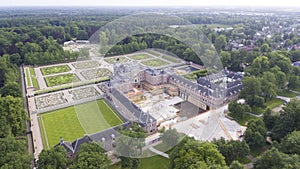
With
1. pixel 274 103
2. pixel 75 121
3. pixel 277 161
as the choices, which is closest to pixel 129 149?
pixel 277 161

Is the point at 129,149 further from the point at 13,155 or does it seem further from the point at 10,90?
the point at 10,90

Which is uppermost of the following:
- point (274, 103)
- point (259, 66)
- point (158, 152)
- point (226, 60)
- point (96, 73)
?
point (259, 66)

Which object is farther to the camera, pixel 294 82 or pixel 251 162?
pixel 294 82

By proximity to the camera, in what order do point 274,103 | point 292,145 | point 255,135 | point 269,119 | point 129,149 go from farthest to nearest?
1. point 274,103
2. point 269,119
3. point 255,135
4. point 129,149
5. point 292,145

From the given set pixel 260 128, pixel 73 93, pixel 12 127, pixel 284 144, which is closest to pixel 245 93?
pixel 260 128

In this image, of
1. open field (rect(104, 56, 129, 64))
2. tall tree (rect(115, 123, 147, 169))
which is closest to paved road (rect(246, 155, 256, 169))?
tall tree (rect(115, 123, 147, 169))

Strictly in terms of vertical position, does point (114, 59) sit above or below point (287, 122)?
below
